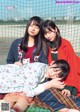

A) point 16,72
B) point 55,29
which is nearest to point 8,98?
point 16,72

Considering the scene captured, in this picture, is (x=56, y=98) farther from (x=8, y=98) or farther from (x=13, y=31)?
(x=13, y=31)

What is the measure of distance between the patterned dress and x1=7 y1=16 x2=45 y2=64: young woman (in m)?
0.22

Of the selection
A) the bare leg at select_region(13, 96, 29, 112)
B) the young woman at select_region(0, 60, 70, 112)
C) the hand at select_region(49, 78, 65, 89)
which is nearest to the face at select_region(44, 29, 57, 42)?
the young woman at select_region(0, 60, 70, 112)

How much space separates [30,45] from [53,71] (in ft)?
1.90

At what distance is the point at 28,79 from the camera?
394 centimetres

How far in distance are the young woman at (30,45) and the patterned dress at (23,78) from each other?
0.73 feet

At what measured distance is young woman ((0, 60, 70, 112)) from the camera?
3.86 m

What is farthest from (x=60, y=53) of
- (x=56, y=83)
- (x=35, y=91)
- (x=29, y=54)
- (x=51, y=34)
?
(x=35, y=91)

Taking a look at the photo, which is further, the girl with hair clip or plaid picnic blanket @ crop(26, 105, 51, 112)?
the girl with hair clip

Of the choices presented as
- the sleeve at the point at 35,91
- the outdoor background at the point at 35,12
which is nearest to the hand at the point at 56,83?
the sleeve at the point at 35,91

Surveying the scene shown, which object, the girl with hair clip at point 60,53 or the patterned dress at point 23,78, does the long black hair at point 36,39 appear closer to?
the girl with hair clip at point 60,53

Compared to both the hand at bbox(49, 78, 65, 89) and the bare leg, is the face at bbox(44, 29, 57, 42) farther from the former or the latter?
the bare leg

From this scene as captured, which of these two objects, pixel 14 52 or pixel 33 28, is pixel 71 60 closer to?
pixel 33 28

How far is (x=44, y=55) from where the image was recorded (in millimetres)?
4289
